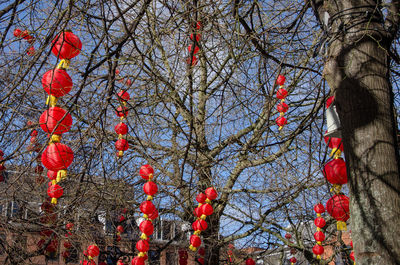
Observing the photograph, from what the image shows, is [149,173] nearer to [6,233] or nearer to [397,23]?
[6,233]

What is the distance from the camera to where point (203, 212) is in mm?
5371

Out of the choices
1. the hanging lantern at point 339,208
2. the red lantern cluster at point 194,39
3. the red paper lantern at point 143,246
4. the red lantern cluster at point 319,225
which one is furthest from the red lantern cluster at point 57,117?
the red lantern cluster at point 319,225

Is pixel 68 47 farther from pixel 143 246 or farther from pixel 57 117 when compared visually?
pixel 143 246

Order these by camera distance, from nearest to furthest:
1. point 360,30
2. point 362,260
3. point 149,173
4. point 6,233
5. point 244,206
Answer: point 362,260
point 360,30
point 6,233
point 149,173
point 244,206

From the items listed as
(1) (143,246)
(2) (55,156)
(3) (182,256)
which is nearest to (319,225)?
(1) (143,246)

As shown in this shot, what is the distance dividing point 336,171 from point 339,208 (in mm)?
374

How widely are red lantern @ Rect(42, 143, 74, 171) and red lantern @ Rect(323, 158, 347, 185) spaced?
1.90 m

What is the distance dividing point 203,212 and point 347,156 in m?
2.98

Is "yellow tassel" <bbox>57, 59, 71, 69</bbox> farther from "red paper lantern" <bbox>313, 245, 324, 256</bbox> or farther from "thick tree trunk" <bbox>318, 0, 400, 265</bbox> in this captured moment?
"red paper lantern" <bbox>313, 245, 324, 256</bbox>

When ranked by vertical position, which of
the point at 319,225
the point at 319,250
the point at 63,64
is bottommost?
the point at 319,250

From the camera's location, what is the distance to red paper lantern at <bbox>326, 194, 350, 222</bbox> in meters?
3.29

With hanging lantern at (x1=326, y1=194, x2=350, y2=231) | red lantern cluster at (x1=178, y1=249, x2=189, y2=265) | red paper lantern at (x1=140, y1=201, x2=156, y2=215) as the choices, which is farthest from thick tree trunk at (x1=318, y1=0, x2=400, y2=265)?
red lantern cluster at (x1=178, y1=249, x2=189, y2=265)

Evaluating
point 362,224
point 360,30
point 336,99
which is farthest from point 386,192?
point 360,30

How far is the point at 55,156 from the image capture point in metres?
2.79
